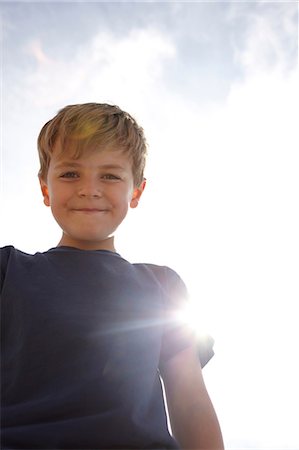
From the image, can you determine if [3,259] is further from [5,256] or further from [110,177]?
[110,177]

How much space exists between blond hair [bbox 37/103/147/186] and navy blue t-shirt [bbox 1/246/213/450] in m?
0.52

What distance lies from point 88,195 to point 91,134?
33cm

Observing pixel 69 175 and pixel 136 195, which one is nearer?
pixel 69 175

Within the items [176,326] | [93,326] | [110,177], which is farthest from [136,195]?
[93,326]

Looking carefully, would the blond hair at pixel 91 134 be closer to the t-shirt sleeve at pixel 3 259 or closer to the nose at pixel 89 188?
the nose at pixel 89 188

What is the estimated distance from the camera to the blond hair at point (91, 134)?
239 centimetres

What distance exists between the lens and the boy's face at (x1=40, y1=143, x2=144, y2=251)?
231cm

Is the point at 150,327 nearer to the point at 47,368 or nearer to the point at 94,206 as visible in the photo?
the point at 47,368

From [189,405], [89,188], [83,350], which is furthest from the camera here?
[89,188]

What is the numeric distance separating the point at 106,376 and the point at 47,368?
22cm

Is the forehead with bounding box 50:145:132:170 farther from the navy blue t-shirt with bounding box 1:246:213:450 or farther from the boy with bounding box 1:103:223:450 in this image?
the navy blue t-shirt with bounding box 1:246:213:450

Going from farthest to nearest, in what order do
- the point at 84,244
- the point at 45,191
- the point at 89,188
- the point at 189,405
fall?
the point at 45,191 → the point at 84,244 → the point at 89,188 → the point at 189,405

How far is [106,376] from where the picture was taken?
5.91ft

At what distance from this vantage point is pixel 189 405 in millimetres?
2096
